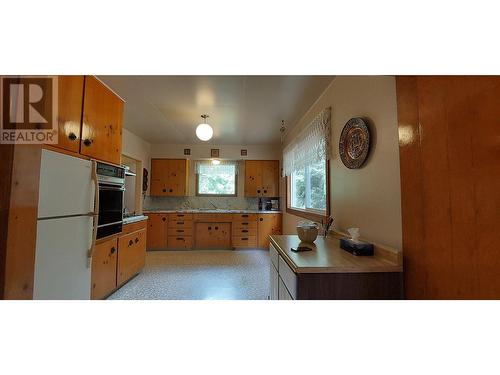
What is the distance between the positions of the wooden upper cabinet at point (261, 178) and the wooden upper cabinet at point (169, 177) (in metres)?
1.52

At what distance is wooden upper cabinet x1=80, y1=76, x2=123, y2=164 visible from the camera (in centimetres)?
169

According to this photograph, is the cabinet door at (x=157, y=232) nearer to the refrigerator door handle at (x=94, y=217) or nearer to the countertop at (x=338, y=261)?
the refrigerator door handle at (x=94, y=217)

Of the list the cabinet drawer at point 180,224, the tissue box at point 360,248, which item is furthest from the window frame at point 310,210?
the cabinet drawer at point 180,224

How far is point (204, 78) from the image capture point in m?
2.11

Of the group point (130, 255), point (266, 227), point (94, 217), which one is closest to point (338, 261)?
point (94, 217)

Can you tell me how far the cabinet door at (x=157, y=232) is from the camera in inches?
168

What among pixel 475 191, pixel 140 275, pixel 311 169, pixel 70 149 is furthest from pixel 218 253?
pixel 475 191

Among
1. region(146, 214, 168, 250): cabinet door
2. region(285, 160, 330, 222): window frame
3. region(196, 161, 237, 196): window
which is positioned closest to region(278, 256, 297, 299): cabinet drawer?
region(285, 160, 330, 222): window frame

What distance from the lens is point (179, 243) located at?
14.2 feet

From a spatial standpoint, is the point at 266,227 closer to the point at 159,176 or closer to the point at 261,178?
the point at 261,178

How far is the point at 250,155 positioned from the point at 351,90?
3312 millimetres

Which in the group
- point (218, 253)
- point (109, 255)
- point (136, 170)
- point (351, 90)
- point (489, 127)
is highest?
point (351, 90)

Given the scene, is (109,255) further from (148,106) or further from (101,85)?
(148,106)

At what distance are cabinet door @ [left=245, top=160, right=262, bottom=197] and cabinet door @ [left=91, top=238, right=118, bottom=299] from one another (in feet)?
9.81
